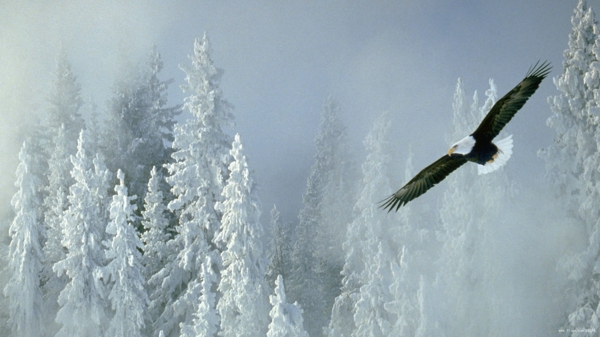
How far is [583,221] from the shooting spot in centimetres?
2384

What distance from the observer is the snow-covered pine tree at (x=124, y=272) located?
2141 cm

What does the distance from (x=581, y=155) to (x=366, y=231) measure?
11.0 m

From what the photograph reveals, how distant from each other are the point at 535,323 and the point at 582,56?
11.0 metres

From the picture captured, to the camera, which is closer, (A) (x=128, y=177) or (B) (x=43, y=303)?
(B) (x=43, y=303)

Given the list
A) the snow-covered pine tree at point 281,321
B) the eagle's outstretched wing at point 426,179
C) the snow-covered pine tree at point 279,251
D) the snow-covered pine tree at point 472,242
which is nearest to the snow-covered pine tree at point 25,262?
the snow-covered pine tree at point 281,321

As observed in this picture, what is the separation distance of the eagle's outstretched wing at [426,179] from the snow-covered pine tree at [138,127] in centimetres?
2317

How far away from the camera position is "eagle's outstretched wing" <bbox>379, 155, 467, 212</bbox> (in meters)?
8.88

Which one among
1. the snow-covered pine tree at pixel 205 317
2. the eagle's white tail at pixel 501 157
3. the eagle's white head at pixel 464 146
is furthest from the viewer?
the snow-covered pine tree at pixel 205 317

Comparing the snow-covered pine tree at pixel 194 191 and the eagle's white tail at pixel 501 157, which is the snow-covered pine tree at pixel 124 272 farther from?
the eagle's white tail at pixel 501 157

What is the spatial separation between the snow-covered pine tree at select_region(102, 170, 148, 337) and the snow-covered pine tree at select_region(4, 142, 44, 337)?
532cm

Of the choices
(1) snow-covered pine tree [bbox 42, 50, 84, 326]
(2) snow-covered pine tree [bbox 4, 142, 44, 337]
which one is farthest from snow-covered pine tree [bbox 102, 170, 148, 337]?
(1) snow-covered pine tree [bbox 42, 50, 84, 326]

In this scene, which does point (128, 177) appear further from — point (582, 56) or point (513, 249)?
point (582, 56)

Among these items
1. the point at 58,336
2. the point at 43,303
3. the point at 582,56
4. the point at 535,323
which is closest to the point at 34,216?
the point at 43,303

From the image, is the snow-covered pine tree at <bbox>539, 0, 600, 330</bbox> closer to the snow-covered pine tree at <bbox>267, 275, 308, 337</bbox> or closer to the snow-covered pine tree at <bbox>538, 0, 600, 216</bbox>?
the snow-covered pine tree at <bbox>538, 0, 600, 216</bbox>
